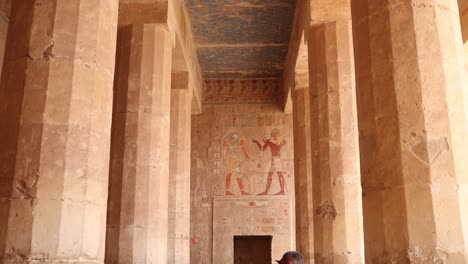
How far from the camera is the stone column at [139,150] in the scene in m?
7.93

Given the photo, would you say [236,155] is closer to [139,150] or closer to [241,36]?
[241,36]

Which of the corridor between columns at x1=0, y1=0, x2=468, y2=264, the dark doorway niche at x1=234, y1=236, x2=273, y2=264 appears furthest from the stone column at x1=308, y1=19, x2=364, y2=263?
the dark doorway niche at x1=234, y1=236, x2=273, y2=264

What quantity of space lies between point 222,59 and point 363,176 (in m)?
11.6

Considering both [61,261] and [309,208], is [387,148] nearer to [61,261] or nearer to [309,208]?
[61,261]

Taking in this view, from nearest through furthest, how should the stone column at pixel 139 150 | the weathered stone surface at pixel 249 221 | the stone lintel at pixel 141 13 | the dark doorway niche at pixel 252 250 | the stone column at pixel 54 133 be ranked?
the stone column at pixel 54 133 < the stone column at pixel 139 150 < the stone lintel at pixel 141 13 < the weathered stone surface at pixel 249 221 < the dark doorway niche at pixel 252 250

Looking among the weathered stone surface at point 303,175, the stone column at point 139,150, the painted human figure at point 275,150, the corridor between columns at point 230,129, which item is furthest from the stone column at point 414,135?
the painted human figure at point 275,150

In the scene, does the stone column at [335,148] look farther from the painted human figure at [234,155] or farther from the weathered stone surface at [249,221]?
the painted human figure at [234,155]

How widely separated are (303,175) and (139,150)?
516cm

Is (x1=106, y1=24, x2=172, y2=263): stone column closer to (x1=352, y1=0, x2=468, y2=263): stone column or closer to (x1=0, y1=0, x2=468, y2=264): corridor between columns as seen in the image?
(x1=0, y1=0, x2=468, y2=264): corridor between columns

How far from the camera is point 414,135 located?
14.7 ft

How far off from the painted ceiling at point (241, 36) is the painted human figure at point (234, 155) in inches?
87.6

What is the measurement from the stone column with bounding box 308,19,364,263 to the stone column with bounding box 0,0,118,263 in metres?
→ 4.66

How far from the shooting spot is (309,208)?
1166 cm

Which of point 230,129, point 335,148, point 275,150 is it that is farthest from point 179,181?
point 275,150
